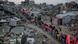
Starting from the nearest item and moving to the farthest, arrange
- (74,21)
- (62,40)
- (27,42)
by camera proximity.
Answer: (27,42)
(62,40)
(74,21)

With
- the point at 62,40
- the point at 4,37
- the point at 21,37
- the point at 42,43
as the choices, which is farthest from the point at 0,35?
the point at 62,40

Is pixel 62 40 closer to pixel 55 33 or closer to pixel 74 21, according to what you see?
pixel 55 33

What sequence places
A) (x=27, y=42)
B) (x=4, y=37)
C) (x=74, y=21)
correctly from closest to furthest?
1. (x=27, y=42)
2. (x=4, y=37)
3. (x=74, y=21)

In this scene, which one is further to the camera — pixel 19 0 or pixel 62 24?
pixel 19 0

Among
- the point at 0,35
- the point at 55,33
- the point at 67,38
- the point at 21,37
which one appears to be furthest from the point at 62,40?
the point at 0,35

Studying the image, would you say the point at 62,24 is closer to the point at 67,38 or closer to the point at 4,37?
the point at 67,38

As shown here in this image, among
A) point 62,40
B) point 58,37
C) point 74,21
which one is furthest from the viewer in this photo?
point 74,21

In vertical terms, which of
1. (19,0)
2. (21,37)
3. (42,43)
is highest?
(21,37)

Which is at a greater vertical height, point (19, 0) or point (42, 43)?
point (42, 43)

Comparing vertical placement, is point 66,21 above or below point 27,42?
below
